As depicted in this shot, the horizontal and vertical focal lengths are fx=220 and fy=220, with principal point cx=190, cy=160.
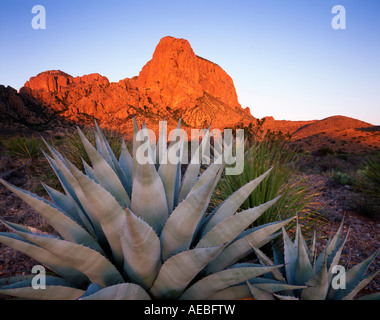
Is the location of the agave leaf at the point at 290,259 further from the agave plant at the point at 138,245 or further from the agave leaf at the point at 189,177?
the agave leaf at the point at 189,177

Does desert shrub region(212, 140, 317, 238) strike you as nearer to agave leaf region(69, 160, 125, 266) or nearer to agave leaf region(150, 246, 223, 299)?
agave leaf region(150, 246, 223, 299)

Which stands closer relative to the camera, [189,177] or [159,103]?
[189,177]

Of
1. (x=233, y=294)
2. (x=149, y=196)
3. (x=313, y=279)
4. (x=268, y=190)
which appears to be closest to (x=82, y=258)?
(x=149, y=196)

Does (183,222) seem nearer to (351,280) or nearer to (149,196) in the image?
(149,196)

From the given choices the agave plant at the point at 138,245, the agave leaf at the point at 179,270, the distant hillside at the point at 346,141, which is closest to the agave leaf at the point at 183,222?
the agave plant at the point at 138,245

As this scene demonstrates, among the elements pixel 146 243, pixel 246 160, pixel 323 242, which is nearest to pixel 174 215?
pixel 146 243

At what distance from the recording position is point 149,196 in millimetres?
1167

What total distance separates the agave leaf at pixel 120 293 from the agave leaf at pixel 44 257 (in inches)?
17.2

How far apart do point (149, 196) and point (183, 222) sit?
24 cm

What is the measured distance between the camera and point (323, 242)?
3.21 meters

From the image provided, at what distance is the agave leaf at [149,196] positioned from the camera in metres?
1.10

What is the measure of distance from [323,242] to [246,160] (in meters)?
1.68

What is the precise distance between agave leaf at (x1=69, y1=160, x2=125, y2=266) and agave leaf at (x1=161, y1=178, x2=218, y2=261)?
0.80 feet

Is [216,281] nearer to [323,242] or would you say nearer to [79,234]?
[79,234]
